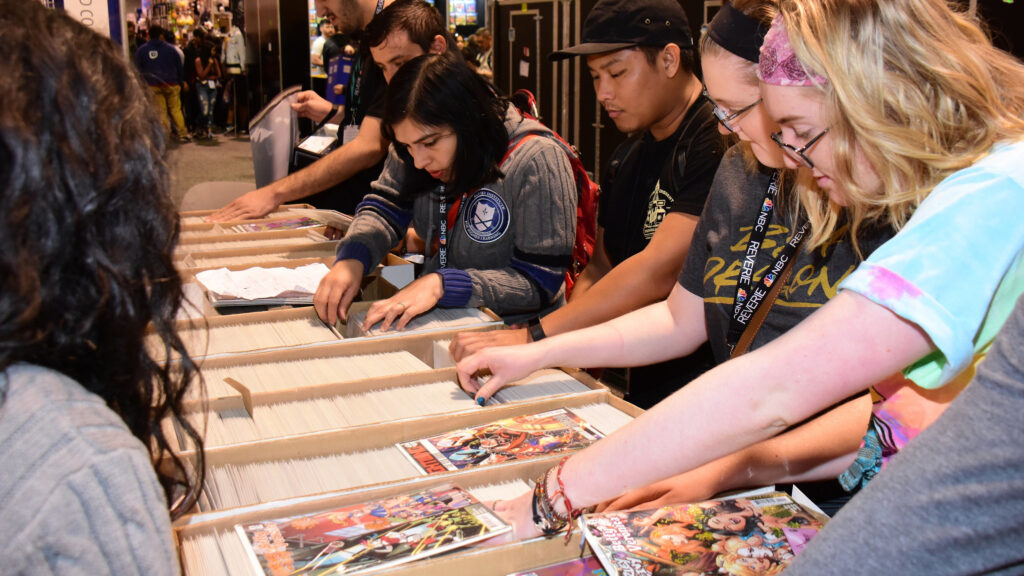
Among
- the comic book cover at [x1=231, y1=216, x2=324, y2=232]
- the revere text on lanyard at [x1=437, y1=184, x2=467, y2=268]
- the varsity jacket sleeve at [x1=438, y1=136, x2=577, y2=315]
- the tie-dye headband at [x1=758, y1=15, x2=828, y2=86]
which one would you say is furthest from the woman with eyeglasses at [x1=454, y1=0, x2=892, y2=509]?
the comic book cover at [x1=231, y1=216, x2=324, y2=232]

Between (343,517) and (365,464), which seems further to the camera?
(365,464)

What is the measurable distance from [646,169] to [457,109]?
52 centimetres

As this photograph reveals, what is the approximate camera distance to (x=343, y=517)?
104 cm

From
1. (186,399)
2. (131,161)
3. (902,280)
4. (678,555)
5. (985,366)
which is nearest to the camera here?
(985,366)

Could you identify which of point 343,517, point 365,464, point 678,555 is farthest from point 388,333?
point 678,555

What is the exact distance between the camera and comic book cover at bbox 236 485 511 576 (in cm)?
94

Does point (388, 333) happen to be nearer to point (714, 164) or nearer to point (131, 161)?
point (714, 164)

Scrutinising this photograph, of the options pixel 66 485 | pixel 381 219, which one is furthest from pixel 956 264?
pixel 381 219

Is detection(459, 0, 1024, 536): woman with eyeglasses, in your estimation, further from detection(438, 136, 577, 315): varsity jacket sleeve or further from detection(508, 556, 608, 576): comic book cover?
detection(438, 136, 577, 315): varsity jacket sleeve

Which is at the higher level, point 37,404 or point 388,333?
point 37,404

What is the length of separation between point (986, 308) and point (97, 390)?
2.72 feet

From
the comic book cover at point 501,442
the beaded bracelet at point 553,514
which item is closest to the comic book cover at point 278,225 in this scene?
the comic book cover at point 501,442

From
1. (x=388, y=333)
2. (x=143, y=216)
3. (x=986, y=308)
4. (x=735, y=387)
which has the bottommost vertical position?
(x=388, y=333)

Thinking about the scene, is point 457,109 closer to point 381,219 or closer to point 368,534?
point 381,219
